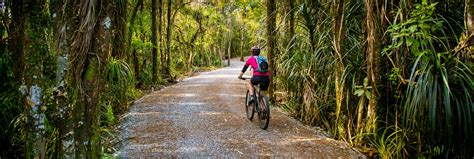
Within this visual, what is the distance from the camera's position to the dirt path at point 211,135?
5570mm

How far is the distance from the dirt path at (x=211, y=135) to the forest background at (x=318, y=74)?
368 millimetres

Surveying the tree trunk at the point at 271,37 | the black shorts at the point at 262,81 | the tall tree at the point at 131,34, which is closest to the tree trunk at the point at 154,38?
the tall tree at the point at 131,34

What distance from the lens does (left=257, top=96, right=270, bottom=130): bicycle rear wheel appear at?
6918 millimetres

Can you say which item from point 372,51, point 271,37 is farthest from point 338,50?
point 271,37

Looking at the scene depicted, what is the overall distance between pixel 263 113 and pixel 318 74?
1.40 metres

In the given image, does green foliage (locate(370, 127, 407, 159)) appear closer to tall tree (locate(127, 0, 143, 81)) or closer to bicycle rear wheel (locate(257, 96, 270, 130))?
bicycle rear wheel (locate(257, 96, 270, 130))

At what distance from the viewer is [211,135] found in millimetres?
6480

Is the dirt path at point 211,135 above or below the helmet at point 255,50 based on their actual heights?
→ below

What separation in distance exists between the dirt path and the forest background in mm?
368

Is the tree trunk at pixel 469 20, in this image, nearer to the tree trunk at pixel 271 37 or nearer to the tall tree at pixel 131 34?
the tree trunk at pixel 271 37

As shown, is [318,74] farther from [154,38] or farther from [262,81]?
[154,38]

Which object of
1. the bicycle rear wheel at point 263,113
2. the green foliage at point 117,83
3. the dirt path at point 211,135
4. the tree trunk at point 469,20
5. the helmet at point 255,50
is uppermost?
the tree trunk at point 469,20

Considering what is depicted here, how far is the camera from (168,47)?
16250 millimetres

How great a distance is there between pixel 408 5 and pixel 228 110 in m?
4.75
